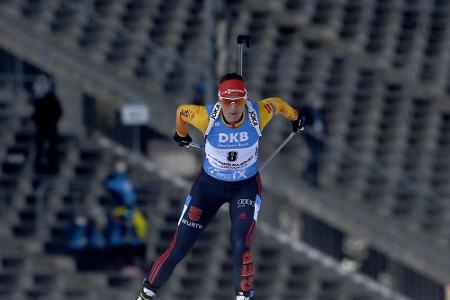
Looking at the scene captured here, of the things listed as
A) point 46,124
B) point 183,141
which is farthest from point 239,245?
point 46,124

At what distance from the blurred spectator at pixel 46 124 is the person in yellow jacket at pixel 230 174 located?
6.89 meters

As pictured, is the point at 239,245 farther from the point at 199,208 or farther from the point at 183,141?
the point at 183,141

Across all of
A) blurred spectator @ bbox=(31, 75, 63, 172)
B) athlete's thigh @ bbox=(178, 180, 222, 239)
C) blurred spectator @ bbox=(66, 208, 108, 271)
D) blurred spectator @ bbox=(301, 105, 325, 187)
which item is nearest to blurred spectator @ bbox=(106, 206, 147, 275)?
blurred spectator @ bbox=(66, 208, 108, 271)

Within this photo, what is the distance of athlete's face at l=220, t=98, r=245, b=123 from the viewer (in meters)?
15.4

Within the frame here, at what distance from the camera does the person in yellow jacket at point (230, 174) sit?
15.8 metres

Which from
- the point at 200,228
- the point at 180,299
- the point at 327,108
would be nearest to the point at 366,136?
the point at 327,108

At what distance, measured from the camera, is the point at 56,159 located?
23.6 meters

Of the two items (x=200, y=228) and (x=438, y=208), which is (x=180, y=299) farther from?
(x=200, y=228)

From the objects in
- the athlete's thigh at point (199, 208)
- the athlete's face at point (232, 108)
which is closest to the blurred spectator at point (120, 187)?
the athlete's thigh at point (199, 208)

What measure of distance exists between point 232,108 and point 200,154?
9.28m

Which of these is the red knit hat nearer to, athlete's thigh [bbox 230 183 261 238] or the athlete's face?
the athlete's face

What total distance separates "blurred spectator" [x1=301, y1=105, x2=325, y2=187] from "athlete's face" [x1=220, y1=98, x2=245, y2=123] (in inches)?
351

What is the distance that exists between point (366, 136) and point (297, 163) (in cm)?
174

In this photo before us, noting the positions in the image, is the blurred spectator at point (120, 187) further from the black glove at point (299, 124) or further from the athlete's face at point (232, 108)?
the athlete's face at point (232, 108)
